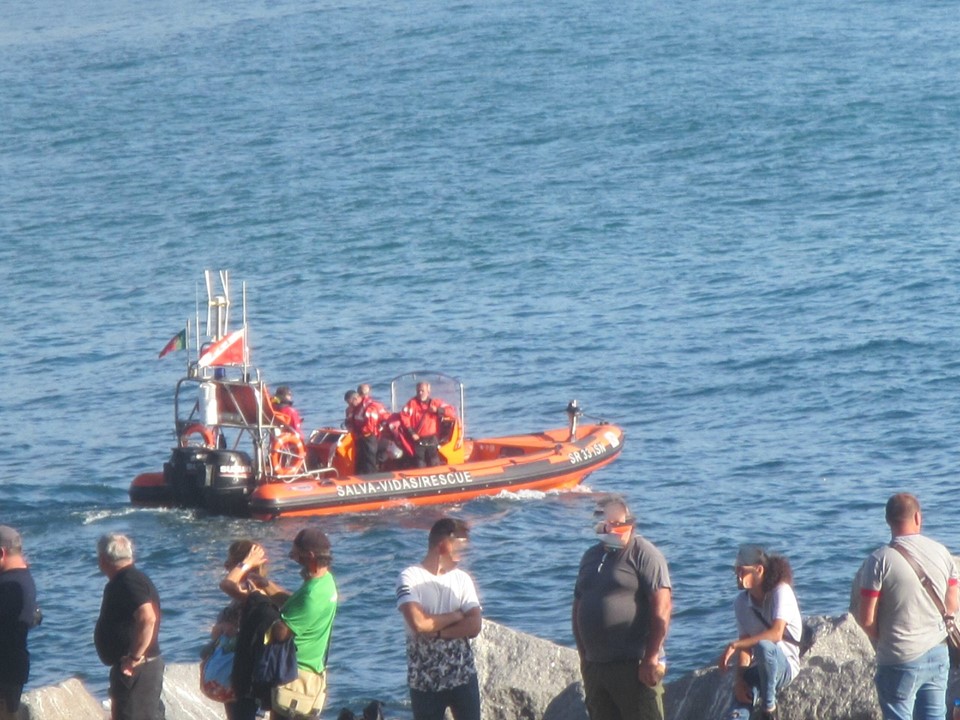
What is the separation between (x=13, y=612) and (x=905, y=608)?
3.79 metres

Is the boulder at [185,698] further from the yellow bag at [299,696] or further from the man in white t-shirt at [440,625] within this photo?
the man in white t-shirt at [440,625]

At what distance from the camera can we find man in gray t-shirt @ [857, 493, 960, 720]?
6.48m

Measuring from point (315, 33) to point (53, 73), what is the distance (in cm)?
1015

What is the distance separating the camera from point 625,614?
6.62 metres

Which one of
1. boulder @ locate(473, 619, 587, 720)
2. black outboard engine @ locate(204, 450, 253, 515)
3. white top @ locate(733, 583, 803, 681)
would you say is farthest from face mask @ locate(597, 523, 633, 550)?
black outboard engine @ locate(204, 450, 253, 515)

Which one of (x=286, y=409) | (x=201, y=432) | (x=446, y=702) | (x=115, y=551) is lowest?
(x=201, y=432)

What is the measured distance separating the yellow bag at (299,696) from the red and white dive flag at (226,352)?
1050cm

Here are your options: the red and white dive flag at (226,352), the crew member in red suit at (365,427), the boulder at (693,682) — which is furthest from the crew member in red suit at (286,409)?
the boulder at (693,682)

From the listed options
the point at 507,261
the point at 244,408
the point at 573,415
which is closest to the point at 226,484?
the point at 244,408

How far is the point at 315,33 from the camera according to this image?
64188 mm

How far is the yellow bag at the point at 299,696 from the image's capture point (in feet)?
23.0

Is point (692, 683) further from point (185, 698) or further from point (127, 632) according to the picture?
point (127, 632)

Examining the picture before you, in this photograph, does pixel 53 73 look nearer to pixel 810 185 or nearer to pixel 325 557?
pixel 810 185

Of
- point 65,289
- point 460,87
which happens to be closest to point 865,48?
point 460,87
